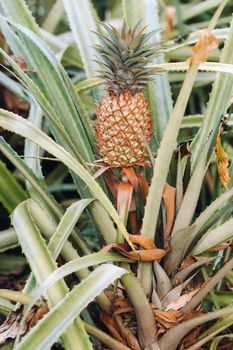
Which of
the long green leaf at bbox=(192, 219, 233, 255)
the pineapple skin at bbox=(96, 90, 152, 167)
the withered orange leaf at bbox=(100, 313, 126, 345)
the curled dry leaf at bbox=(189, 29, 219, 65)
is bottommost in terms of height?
the withered orange leaf at bbox=(100, 313, 126, 345)

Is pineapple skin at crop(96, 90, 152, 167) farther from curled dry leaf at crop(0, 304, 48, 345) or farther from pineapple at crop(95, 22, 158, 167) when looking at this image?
curled dry leaf at crop(0, 304, 48, 345)

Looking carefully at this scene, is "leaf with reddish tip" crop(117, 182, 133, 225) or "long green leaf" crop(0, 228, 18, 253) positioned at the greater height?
"leaf with reddish tip" crop(117, 182, 133, 225)

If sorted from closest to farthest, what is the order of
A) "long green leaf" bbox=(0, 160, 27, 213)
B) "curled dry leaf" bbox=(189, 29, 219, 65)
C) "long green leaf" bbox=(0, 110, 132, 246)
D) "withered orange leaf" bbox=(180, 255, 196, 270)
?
1. "curled dry leaf" bbox=(189, 29, 219, 65)
2. "long green leaf" bbox=(0, 110, 132, 246)
3. "withered orange leaf" bbox=(180, 255, 196, 270)
4. "long green leaf" bbox=(0, 160, 27, 213)

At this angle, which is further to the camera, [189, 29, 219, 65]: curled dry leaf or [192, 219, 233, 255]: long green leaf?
[192, 219, 233, 255]: long green leaf

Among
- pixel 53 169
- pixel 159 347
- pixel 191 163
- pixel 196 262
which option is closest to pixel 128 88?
pixel 191 163

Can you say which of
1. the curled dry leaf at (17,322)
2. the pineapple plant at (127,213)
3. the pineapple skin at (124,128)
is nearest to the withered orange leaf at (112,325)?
the pineapple plant at (127,213)

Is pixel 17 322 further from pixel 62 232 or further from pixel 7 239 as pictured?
pixel 7 239

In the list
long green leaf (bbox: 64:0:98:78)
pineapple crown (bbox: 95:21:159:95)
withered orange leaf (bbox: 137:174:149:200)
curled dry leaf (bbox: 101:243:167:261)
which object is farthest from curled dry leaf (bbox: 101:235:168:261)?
long green leaf (bbox: 64:0:98:78)

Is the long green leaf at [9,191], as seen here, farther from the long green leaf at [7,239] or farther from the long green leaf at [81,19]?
the long green leaf at [81,19]

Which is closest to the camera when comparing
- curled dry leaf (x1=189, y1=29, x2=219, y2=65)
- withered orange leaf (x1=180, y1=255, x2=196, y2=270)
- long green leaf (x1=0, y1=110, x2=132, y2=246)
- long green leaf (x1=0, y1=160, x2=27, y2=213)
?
curled dry leaf (x1=189, y1=29, x2=219, y2=65)

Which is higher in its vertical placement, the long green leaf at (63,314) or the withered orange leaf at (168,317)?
the long green leaf at (63,314)
